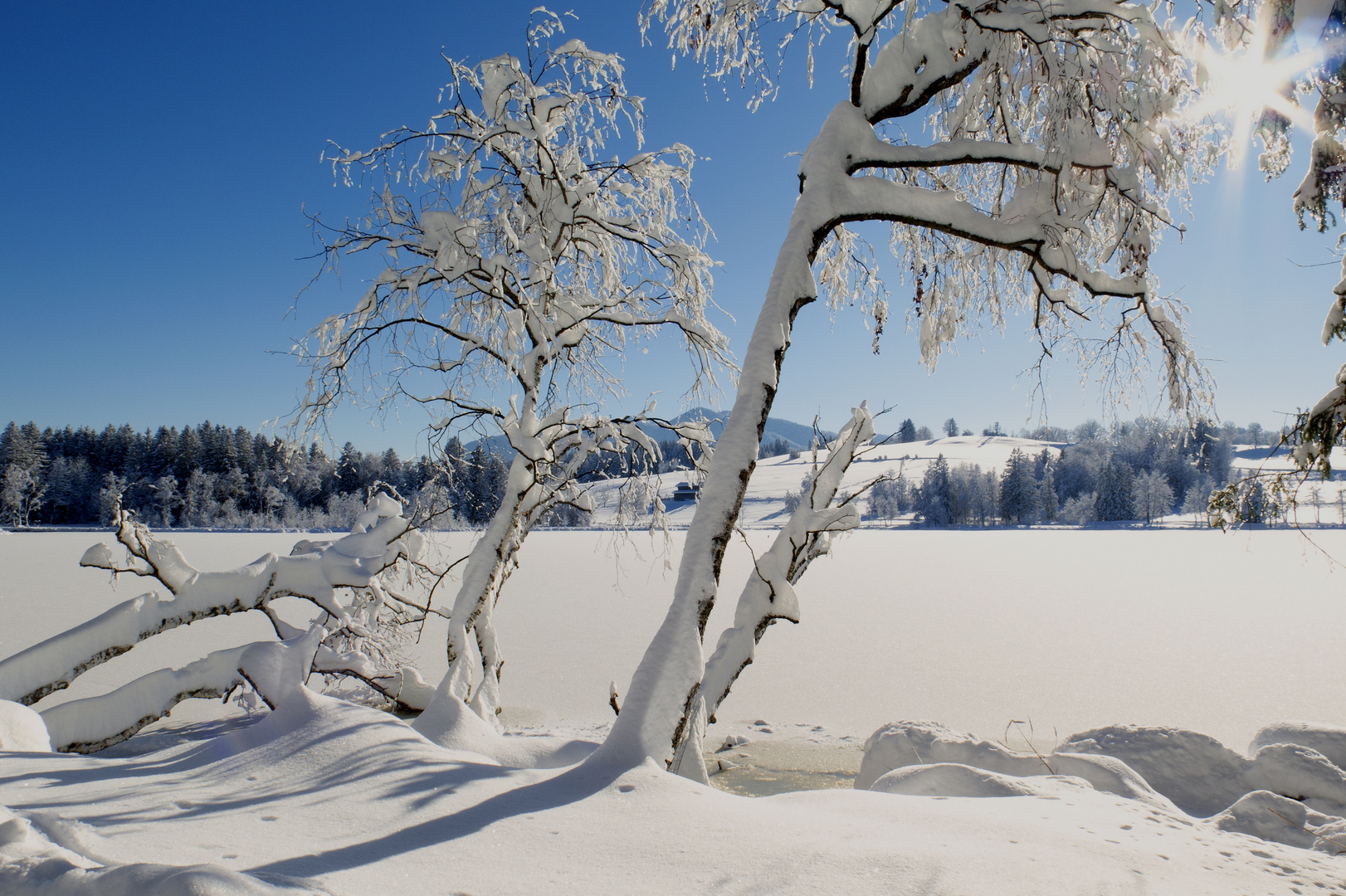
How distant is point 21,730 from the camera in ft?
11.9

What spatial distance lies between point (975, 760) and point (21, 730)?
19.2ft

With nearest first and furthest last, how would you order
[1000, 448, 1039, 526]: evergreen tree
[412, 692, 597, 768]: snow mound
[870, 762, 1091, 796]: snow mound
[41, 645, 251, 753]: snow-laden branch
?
Result: [870, 762, 1091, 796]: snow mound < [412, 692, 597, 768]: snow mound < [41, 645, 251, 753]: snow-laden branch < [1000, 448, 1039, 526]: evergreen tree

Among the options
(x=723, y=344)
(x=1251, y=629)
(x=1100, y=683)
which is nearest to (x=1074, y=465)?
(x=1251, y=629)

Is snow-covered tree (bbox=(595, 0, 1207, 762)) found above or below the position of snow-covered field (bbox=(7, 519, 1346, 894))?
above

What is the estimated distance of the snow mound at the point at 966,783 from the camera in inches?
121

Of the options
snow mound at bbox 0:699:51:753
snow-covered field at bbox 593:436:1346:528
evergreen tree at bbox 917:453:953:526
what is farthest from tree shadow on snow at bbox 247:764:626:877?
evergreen tree at bbox 917:453:953:526

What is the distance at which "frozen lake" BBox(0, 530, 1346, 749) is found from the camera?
309 inches

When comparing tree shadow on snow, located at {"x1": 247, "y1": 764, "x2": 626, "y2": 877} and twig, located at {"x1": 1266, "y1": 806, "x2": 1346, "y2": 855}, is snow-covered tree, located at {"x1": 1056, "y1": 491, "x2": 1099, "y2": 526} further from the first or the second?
tree shadow on snow, located at {"x1": 247, "y1": 764, "x2": 626, "y2": 877}

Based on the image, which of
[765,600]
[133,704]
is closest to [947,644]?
[765,600]

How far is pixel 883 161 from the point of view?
3.54 m

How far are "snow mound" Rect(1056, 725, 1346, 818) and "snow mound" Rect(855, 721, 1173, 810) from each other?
868 mm

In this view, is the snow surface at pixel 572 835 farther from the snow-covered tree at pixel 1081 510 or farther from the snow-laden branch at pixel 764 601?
the snow-covered tree at pixel 1081 510

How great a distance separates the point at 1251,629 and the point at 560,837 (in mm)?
15959

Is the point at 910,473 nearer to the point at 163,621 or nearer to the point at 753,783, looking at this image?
the point at 753,783
